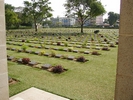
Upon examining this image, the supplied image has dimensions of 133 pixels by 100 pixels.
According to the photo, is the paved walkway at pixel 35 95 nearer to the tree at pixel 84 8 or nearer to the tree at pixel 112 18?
the tree at pixel 84 8

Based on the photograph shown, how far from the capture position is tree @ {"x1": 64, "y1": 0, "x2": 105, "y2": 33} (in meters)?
33.2

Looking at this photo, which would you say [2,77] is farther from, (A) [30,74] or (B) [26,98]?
(A) [30,74]

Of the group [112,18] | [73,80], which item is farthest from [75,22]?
[73,80]

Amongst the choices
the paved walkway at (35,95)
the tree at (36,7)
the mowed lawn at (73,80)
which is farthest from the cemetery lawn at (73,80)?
the tree at (36,7)

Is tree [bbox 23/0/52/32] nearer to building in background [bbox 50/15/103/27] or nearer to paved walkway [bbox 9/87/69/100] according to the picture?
building in background [bbox 50/15/103/27]

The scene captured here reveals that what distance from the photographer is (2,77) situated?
12.9 ft

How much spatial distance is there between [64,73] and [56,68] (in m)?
0.44

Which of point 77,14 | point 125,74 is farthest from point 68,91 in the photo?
point 77,14

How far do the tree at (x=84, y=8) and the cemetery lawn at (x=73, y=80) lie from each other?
27163 millimetres

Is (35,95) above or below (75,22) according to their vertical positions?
below

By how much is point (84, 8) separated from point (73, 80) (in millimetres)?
31040

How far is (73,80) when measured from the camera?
6082 millimetres

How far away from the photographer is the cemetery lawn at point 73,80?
498 cm

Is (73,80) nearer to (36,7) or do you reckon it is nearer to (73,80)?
(73,80)
